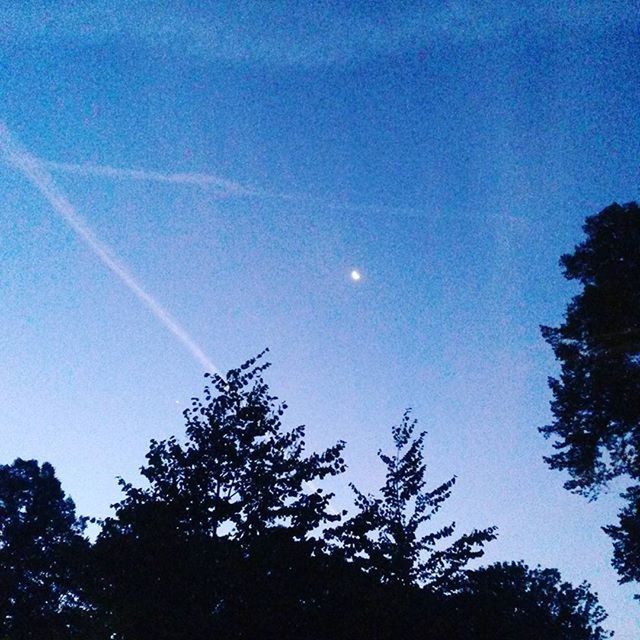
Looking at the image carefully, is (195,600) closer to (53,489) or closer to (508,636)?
(508,636)

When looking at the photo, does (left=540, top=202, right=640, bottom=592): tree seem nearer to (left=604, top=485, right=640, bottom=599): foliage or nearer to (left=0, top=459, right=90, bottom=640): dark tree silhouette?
(left=604, top=485, right=640, bottom=599): foliage

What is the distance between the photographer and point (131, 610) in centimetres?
741

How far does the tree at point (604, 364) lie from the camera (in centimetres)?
1454

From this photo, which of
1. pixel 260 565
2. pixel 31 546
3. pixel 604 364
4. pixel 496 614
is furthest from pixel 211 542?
pixel 31 546

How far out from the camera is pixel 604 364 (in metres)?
15.0

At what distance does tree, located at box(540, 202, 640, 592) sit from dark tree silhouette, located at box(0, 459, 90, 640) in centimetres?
2491

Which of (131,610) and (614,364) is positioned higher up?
(614,364)

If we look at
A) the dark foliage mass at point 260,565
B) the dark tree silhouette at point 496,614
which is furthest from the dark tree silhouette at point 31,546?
the dark tree silhouette at point 496,614

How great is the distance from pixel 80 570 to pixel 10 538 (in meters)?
23.8

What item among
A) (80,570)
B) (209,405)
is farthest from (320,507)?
(80,570)

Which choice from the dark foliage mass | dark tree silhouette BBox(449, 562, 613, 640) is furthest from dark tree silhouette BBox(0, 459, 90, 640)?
dark tree silhouette BBox(449, 562, 613, 640)

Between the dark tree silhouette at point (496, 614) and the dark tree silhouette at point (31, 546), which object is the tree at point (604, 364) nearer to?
the dark tree silhouette at point (496, 614)

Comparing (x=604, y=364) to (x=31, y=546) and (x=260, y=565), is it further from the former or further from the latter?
(x=31, y=546)

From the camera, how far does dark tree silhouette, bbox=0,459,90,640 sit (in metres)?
24.8
